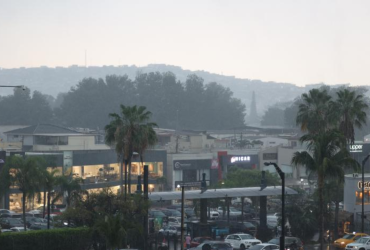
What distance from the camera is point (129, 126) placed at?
59.4m

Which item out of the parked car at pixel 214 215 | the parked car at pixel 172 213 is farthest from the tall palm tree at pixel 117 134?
the parked car at pixel 214 215

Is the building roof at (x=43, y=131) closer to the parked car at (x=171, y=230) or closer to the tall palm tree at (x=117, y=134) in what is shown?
the parked car at (x=171, y=230)

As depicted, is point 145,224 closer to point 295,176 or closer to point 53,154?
point 53,154

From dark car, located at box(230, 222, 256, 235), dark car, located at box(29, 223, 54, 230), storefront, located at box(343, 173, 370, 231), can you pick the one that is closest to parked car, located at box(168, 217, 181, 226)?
dark car, located at box(230, 222, 256, 235)

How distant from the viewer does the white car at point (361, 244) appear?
53.7 metres

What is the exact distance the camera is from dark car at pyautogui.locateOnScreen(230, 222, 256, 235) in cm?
6744

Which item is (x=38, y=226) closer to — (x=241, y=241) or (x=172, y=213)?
(x=241, y=241)

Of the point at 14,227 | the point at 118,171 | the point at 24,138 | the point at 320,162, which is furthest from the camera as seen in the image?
the point at 24,138

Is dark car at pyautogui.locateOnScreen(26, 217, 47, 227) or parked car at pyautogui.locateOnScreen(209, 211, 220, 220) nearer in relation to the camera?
dark car at pyautogui.locateOnScreen(26, 217, 47, 227)

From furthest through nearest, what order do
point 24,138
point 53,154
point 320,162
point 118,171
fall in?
point 24,138 < point 118,171 < point 53,154 < point 320,162

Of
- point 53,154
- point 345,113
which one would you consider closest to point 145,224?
point 345,113

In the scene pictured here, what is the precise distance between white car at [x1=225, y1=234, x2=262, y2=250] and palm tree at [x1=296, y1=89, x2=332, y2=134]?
40.3ft

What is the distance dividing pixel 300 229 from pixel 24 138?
71218 millimetres

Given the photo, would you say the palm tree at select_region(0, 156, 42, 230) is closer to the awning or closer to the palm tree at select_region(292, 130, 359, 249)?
the awning
